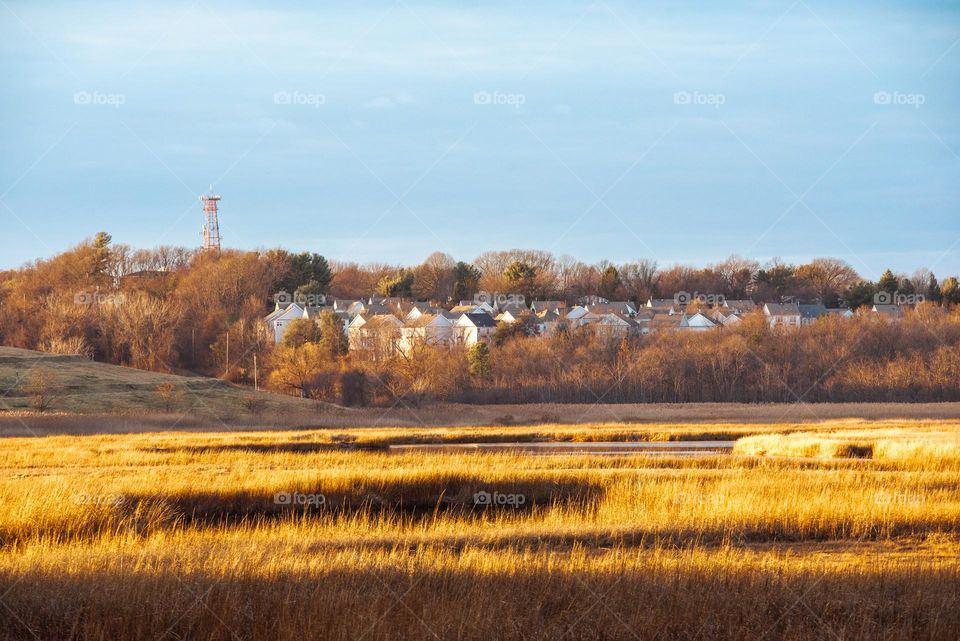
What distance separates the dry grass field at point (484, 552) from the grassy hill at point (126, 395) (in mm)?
31061

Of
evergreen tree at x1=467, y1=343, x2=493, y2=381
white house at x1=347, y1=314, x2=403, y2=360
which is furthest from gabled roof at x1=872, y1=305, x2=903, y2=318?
white house at x1=347, y1=314, x2=403, y2=360

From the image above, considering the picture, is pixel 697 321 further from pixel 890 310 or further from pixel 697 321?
pixel 890 310

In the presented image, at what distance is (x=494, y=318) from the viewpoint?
10981 cm

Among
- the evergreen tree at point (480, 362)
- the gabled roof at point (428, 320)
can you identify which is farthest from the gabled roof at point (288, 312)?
the evergreen tree at point (480, 362)

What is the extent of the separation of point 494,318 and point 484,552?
95906mm

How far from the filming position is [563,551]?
584 inches

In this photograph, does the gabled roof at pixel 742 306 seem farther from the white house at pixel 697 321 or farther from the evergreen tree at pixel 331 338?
the evergreen tree at pixel 331 338

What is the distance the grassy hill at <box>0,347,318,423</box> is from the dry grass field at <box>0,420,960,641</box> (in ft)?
102

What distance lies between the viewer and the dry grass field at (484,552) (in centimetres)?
1115

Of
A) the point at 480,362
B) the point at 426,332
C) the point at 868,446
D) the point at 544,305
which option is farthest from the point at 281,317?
the point at 868,446

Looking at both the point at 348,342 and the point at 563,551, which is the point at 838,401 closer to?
the point at 348,342

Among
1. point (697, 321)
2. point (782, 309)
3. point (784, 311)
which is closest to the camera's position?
point (697, 321)

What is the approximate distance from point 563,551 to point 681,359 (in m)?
68.0

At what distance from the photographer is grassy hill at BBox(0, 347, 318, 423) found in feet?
193
